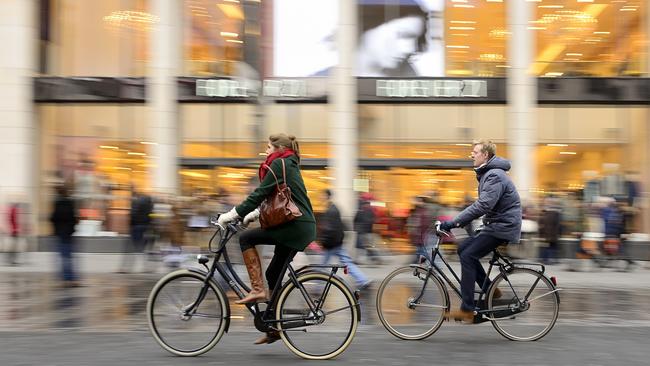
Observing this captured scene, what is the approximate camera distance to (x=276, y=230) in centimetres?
616

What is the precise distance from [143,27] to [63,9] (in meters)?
2.44

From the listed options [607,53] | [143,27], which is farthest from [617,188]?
[143,27]

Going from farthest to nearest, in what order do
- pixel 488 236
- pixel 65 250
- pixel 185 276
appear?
pixel 65 250
pixel 488 236
pixel 185 276

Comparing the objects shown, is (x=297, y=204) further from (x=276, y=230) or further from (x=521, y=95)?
(x=521, y=95)

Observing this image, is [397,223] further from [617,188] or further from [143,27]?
[143,27]

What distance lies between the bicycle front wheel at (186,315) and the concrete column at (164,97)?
14.5 metres

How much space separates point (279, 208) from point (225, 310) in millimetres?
978

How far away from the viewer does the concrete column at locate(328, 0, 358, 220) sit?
20.4 meters

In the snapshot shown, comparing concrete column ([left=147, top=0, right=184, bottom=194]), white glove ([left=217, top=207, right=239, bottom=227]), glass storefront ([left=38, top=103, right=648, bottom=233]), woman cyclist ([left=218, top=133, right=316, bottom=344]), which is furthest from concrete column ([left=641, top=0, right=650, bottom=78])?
white glove ([left=217, top=207, right=239, bottom=227])

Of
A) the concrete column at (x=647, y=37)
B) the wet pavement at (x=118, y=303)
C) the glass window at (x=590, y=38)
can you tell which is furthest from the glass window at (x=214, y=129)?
the concrete column at (x=647, y=37)

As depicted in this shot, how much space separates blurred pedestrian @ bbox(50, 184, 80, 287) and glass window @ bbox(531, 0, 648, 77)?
44.9ft

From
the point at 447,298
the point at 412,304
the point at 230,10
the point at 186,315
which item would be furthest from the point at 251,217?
the point at 230,10

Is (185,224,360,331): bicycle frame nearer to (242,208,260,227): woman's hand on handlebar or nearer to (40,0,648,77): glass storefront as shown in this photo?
(242,208,260,227): woman's hand on handlebar

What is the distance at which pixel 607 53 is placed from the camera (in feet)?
68.2
